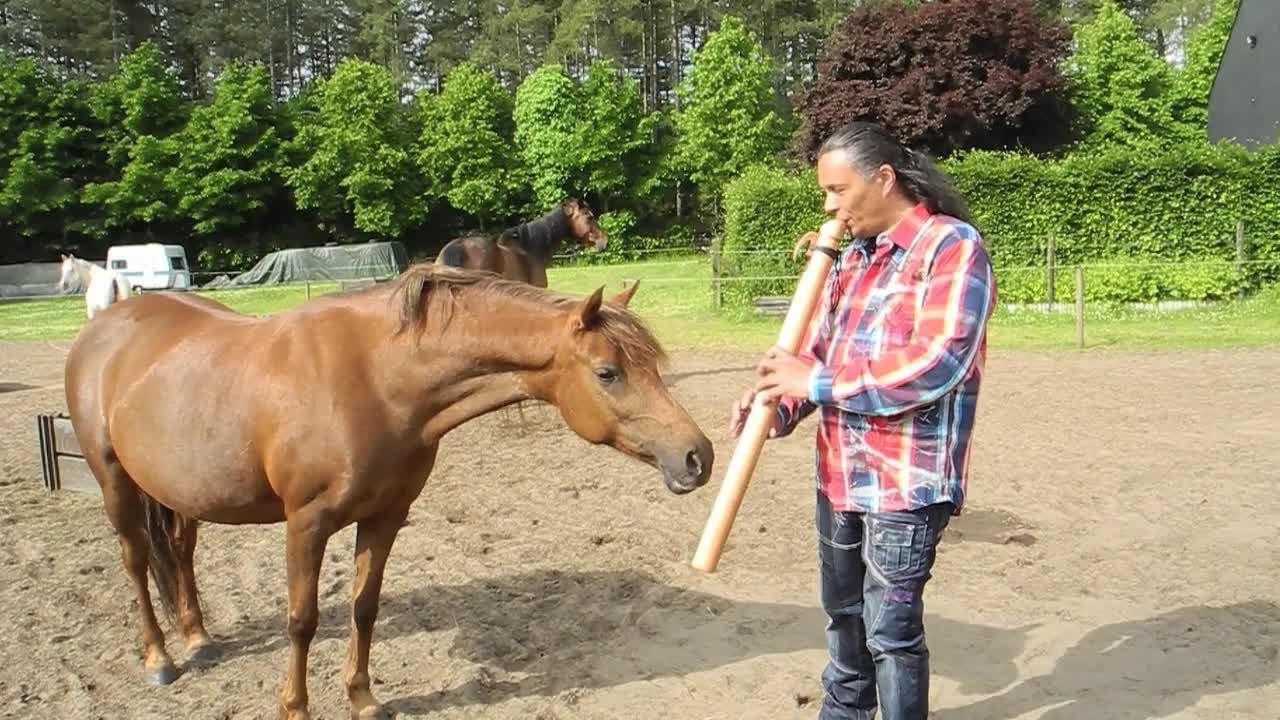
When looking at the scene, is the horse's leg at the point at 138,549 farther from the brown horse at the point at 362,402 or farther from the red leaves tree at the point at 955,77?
the red leaves tree at the point at 955,77

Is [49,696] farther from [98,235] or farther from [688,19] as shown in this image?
[688,19]

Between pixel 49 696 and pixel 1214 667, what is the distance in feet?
15.3

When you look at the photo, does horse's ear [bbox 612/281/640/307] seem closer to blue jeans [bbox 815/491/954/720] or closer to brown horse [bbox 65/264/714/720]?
brown horse [bbox 65/264/714/720]

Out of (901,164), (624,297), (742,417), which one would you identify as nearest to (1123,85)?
(624,297)

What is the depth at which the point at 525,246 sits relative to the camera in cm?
980

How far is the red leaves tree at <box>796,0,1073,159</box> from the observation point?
2461cm

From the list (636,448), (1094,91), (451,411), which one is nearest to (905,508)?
(636,448)

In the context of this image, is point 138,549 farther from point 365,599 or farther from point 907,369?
point 907,369

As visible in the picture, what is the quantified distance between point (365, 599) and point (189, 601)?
47.2 inches

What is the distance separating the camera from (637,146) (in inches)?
1615

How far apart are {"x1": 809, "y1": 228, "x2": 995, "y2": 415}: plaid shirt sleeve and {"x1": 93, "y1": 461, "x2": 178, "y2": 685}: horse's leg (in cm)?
324

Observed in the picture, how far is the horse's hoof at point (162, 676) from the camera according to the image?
3.87m

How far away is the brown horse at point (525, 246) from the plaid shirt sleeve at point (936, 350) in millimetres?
6233

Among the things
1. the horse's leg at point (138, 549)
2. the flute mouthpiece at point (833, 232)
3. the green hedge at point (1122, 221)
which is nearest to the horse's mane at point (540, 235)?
the horse's leg at point (138, 549)
